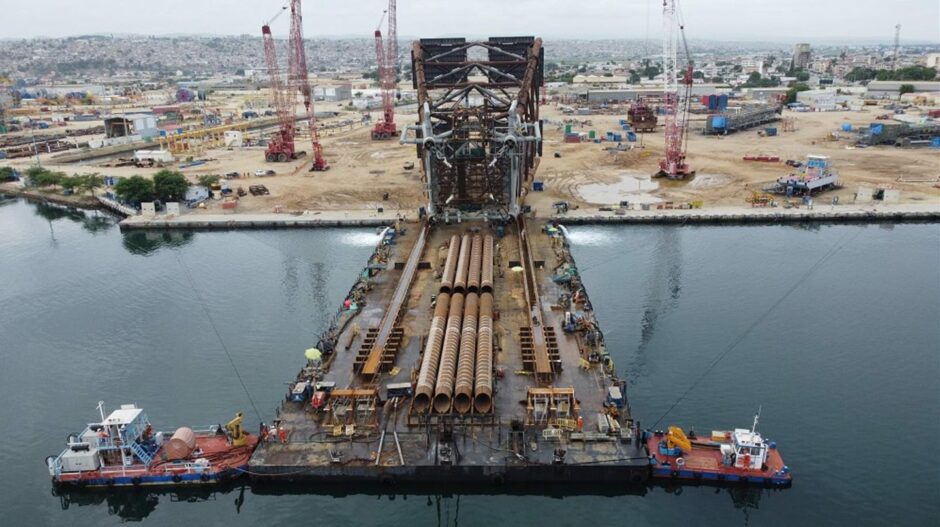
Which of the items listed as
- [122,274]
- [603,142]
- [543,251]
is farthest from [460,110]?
[603,142]

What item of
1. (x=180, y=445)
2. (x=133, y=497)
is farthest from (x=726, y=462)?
(x=133, y=497)

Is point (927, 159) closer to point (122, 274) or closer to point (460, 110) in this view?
point (460, 110)

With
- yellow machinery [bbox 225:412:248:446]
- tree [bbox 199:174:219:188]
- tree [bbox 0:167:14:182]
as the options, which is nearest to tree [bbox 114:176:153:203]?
tree [bbox 199:174:219:188]

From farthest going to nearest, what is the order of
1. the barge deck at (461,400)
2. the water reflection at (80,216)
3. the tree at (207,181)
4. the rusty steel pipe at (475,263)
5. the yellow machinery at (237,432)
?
the tree at (207,181) → the water reflection at (80,216) → the rusty steel pipe at (475,263) → the yellow machinery at (237,432) → the barge deck at (461,400)

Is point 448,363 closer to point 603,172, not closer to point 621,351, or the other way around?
point 621,351

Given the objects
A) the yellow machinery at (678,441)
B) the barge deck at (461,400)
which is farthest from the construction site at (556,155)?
the yellow machinery at (678,441)

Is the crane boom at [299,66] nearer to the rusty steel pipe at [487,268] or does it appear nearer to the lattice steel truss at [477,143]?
the lattice steel truss at [477,143]
